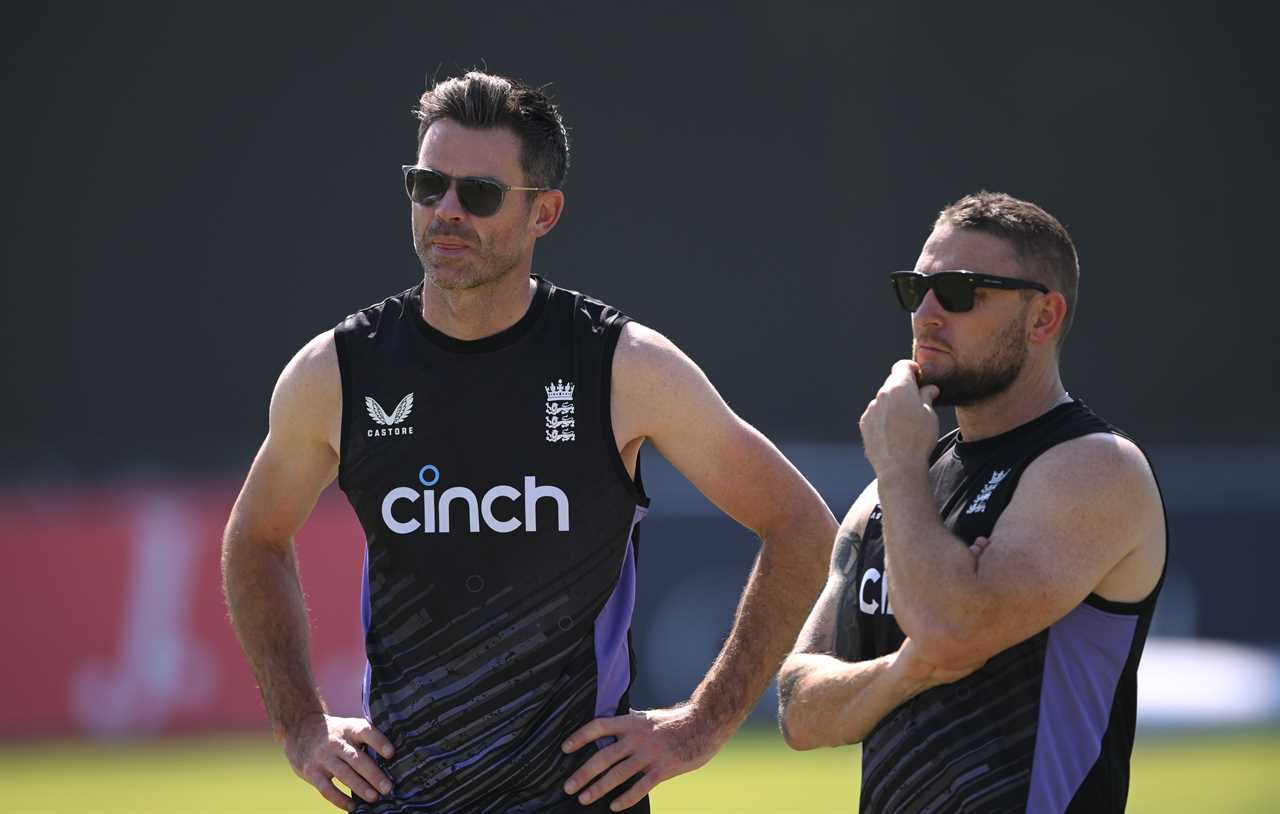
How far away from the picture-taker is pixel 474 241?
4.43 metres

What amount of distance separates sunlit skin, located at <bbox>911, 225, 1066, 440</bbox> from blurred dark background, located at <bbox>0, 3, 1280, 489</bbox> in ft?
45.2

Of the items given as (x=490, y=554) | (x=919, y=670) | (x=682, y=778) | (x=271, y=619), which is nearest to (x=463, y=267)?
(x=490, y=554)

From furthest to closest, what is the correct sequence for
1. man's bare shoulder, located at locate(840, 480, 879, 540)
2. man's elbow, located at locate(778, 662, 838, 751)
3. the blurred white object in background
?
the blurred white object in background, man's bare shoulder, located at locate(840, 480, 879, 540), man's elbow, located at locate(778, 662, 838, 751)

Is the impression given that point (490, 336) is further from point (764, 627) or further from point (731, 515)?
point (764, 627)

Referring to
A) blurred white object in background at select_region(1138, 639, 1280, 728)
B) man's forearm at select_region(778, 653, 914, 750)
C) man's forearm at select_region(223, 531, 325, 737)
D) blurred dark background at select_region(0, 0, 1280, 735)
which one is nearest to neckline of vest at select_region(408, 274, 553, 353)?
man's forearm at select_region(223, 531, 325, 737)

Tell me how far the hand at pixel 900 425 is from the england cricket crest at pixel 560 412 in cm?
79

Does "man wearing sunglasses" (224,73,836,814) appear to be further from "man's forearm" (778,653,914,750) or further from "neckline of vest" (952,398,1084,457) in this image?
"neckline of vest" (952,398,1084,457)

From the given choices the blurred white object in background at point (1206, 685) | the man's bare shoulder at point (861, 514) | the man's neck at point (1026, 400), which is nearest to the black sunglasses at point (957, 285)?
the man's neck at point (1026, 400)

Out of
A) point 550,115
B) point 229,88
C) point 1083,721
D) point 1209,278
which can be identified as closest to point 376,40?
point 229,88

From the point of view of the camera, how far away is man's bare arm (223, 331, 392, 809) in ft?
14.6

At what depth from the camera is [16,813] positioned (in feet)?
32.5

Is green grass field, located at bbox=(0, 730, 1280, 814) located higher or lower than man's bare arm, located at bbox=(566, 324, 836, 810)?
lower

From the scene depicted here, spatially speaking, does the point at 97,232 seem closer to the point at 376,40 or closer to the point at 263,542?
the point at 376,40

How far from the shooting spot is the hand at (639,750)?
168 inches
